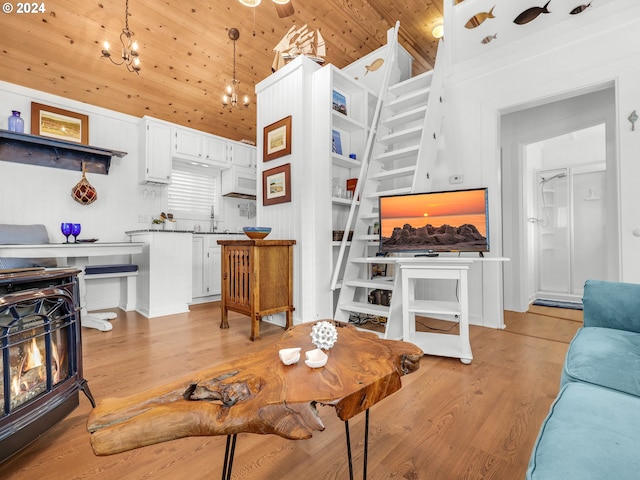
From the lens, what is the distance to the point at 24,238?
3.28 meters

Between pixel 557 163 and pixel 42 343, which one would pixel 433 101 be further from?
pixel 42 343

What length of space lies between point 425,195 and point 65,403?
2.61 meters

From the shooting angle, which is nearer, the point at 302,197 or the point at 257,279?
the point at 257,279

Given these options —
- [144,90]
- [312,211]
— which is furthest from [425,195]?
[144,90]

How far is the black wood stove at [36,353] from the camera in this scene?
112 cm

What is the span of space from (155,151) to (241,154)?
132 cm

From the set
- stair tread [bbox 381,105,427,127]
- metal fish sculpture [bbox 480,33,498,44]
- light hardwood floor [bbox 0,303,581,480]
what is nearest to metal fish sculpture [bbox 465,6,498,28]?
metal fish sculpture [bbox 480,33,498,44]

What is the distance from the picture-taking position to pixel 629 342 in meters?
1.24

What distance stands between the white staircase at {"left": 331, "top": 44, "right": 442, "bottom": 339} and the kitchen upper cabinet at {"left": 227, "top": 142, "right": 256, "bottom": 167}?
2.41 meters

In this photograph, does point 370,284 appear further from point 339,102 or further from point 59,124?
point 59,124

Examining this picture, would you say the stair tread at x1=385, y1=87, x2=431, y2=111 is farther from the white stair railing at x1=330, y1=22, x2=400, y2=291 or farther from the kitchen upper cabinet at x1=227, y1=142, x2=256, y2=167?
the kitchen upper cabinet at x1=227, y1=142, x2=256, y2=167

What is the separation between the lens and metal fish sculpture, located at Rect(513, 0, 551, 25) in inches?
113

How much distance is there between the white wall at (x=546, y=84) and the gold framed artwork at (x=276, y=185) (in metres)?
1.71

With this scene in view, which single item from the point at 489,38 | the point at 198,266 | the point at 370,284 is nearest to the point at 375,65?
the point at 489,38
